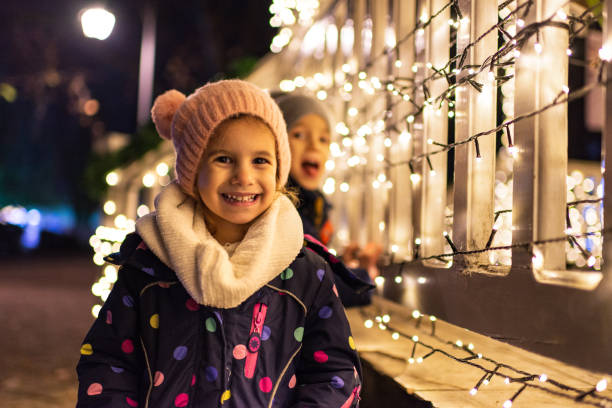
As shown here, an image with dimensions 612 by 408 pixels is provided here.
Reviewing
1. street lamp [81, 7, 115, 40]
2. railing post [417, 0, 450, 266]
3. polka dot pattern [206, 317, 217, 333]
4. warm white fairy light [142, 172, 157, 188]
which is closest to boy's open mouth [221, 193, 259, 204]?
polka dot pattern [206, 317, 217, 333]

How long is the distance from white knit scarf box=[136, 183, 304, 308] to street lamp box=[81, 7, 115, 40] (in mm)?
4945

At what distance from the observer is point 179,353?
4.30ft

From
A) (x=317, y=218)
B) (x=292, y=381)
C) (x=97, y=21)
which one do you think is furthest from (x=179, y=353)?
(x=97, y=21)

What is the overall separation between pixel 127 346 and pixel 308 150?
1311 mm

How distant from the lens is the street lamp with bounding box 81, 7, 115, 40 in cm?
570

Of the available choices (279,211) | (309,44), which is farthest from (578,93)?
(309,44)

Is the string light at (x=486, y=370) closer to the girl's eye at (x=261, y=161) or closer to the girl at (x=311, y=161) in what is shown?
the girl at (x=311, y=161)

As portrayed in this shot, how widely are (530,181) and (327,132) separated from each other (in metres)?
1.28

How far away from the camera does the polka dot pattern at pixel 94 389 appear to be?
1280mm

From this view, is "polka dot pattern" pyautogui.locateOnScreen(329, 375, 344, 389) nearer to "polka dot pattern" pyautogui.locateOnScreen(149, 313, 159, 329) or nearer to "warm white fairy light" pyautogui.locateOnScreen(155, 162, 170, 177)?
"polka dot pattern" pyautogui.locateOnScreen(149, 313, 159, 329)

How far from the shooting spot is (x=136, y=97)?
16562mm

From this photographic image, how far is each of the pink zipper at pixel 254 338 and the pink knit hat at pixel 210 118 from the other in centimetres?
39

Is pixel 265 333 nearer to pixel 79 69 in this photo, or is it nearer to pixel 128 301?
pixel 128 301

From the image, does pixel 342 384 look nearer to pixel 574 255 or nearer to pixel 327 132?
pixel 327 132
